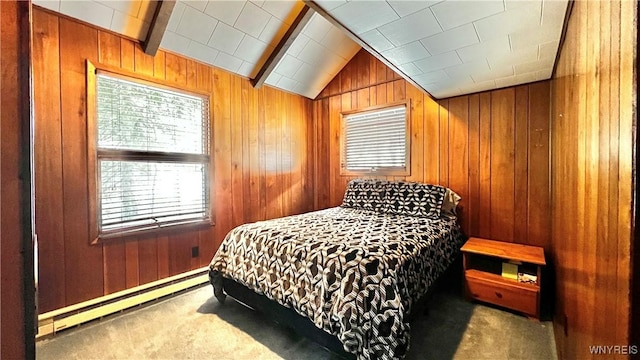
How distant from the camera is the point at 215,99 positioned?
2906mm

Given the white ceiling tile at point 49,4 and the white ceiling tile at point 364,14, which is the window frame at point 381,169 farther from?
the white ceiling tile at point 49,4

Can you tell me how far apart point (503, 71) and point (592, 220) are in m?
1.73

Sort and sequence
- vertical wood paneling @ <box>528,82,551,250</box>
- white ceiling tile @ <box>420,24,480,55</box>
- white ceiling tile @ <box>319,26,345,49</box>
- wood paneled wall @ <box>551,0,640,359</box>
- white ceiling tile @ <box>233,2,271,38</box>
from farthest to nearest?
white ceiling tile @ <box>319,26,345,49</box>
white ceiling tile @ <box>233,2,271,38</box>
vertical wood paneling @ <box>528,82,551,250</box>
white ceiling tile @ <box>420,24,480,55</box>
wood paneled wall @ <box>551,0,640,359</box>

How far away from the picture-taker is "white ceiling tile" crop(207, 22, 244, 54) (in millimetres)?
2578

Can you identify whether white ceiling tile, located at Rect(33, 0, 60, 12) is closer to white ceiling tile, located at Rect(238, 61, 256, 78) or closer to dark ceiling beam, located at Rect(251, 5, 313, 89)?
white ceiling tile, located at Rect(238, 61, 256, 78)

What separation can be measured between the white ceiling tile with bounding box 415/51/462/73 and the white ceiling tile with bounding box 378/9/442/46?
0.33 meters

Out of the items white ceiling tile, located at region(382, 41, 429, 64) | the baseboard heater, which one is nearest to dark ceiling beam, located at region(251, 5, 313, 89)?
white ceiling tile, located at region(382, 41, 429, 64)

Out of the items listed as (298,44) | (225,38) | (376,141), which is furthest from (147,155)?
(376,141)

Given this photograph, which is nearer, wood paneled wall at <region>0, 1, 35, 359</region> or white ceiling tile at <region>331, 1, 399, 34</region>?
wood paneled wall at <region>0, 1, 35, 359</region>

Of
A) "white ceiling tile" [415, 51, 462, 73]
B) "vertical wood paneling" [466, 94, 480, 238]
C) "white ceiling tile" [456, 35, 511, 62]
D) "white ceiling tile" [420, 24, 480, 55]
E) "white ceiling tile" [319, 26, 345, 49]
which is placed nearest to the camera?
"white ceiling tile" [420, 24, 480, 55]

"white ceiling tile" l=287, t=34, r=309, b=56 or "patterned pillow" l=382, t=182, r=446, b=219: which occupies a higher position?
"white ceiling tile" l=287, t=34, r=309, b=56

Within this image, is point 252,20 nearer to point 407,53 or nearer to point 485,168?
point 407,53

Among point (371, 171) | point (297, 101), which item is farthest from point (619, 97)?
point (297, 101)

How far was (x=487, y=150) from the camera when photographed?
270 centimetres
